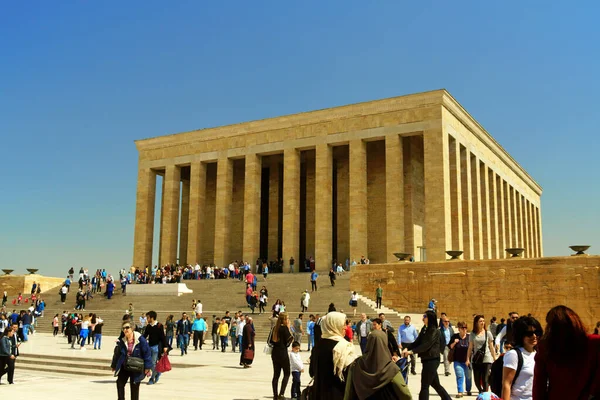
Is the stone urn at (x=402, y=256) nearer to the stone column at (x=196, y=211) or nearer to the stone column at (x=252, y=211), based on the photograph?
the stone column at (x=252, y=211)

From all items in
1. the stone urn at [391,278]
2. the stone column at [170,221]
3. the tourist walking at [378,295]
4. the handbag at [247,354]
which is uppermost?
the stone column at [170,221]

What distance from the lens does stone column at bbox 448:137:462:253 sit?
32875 millimetres

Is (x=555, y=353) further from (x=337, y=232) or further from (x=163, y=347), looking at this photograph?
(x=337, y=232)

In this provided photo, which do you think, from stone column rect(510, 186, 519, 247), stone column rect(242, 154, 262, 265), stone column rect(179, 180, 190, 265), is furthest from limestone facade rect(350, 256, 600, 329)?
stone column rect(510, 186, 519, 247)

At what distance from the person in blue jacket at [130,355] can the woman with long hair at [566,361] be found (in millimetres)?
5595

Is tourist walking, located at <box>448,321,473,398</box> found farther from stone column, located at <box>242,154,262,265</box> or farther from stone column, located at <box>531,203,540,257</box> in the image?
stone column, located at <box>531,203,540,257</box>

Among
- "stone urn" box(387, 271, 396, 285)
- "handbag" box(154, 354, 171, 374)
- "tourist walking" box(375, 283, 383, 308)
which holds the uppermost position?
"stone urn" box(387, 271, 396, 285)

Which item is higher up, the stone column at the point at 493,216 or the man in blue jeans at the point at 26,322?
the stone column at the point at 493,216

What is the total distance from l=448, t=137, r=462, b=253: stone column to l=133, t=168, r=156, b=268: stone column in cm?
1967

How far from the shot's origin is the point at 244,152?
3766 cm

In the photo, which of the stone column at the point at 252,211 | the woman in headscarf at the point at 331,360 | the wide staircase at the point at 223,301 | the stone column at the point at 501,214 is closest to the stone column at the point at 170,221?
the stone column at the point at 252,211

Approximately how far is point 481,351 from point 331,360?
440cm

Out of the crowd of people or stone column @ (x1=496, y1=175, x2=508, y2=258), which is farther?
stone column @ (x1=496, y1=175, x2=508, y2=258)

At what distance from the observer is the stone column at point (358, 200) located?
3309 cm
